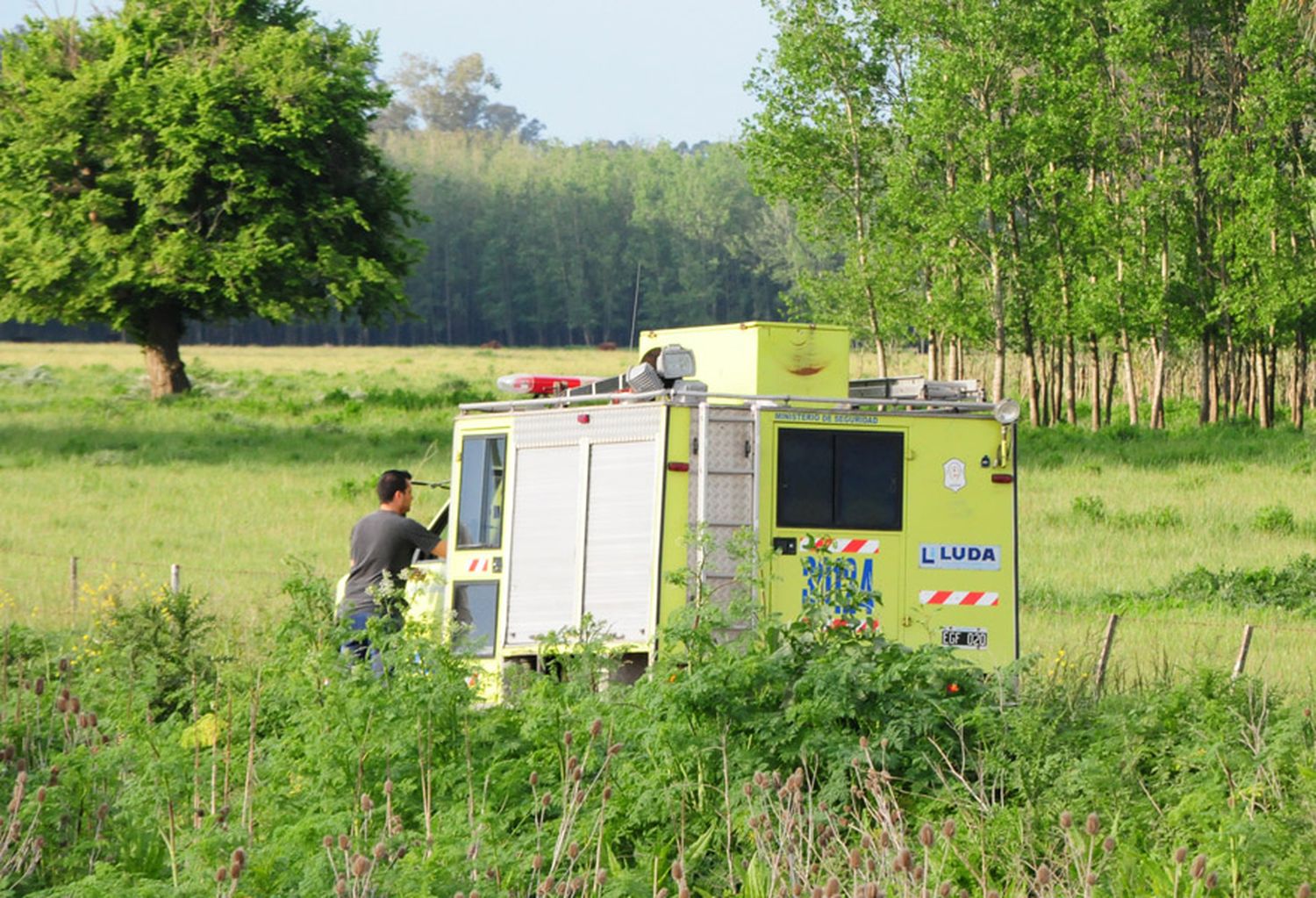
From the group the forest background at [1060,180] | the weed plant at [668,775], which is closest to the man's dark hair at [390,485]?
the weed plant at [668,775]

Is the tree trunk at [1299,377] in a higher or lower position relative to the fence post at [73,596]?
higher

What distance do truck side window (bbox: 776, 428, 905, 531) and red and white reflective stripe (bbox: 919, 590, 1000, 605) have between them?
0.49 metres

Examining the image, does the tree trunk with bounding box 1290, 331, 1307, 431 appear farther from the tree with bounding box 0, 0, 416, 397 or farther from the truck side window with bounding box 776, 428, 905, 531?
the truck side window with bounding box 776, 428, 905, 531

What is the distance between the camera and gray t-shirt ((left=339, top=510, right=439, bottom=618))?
12.0m

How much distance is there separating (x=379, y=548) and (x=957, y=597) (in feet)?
12.6

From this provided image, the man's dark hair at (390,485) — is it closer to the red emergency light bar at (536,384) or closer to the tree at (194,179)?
the red emergency light bar at (536,384)

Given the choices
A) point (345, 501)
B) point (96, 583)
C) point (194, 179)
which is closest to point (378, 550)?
point (96, 583)

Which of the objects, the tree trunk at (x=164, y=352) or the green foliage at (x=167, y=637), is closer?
the green foliage at (x=167, y=637)

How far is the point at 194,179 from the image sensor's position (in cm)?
4266

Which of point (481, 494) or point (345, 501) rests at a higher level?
point (481, 494)

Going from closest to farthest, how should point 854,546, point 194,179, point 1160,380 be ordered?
point 854,546
point 194,179
point 1160,380

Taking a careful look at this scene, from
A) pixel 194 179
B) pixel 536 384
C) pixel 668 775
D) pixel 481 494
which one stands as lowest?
pixel 668 775

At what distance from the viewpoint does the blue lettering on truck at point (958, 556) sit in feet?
38.7

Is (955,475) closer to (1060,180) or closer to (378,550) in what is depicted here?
(378,550)
